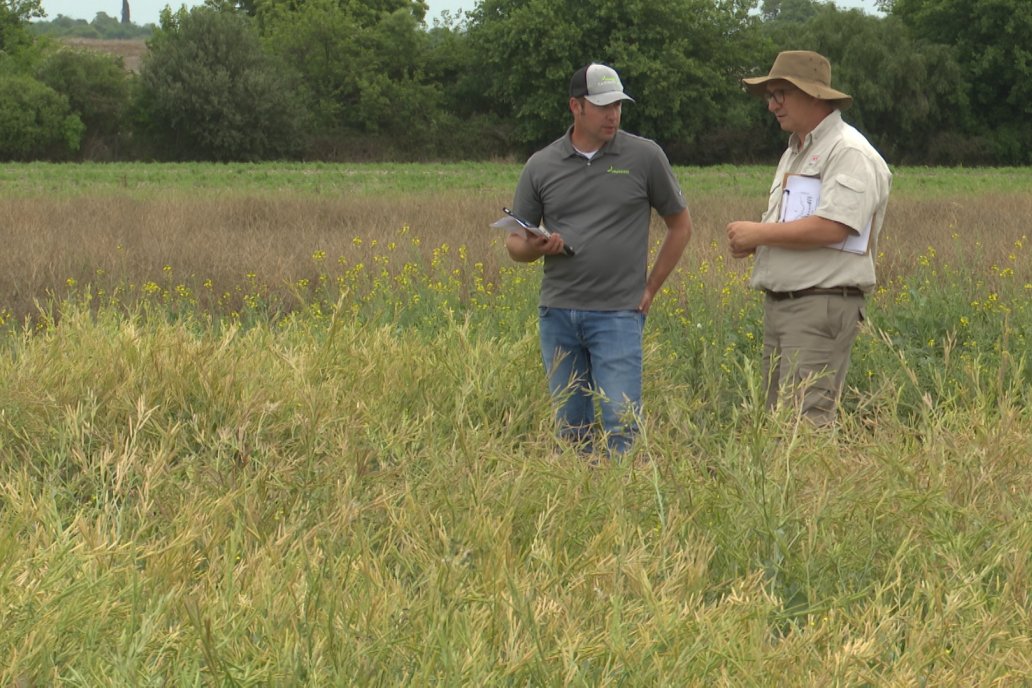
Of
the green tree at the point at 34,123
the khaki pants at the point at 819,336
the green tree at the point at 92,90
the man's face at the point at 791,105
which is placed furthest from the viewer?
the green tree at the point at 92,90

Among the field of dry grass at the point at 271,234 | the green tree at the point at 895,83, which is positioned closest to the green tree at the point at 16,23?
the green tree at the point at 895,83

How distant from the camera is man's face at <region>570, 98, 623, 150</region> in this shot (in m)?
4.82

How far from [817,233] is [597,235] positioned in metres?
0.86

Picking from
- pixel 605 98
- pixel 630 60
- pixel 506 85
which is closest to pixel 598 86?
pixel 605 98

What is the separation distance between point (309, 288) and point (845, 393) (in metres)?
4.88

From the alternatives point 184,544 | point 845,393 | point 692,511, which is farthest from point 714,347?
point 184,544

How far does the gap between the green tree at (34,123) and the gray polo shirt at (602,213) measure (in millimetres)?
49206

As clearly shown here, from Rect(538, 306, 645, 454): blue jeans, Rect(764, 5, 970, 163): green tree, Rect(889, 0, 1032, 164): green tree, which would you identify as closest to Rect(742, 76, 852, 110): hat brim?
Rect(538, 306, 645, 454): blue jeans

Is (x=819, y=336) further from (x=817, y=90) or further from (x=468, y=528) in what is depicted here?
(x=468, y=528)

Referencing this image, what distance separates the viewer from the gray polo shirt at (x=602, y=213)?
4.90 meters

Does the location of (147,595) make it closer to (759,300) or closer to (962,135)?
(759,300)

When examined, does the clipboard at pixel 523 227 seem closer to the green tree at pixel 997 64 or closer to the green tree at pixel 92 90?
the green tree at pixel 92 90

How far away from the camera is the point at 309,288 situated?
9.68 meters

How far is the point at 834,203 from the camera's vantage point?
4.61m
